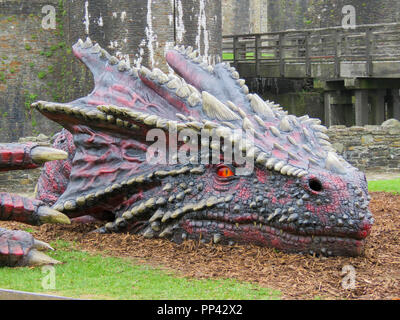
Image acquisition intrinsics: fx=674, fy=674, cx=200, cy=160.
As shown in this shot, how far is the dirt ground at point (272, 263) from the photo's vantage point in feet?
14.3

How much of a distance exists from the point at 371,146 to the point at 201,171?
11.1m

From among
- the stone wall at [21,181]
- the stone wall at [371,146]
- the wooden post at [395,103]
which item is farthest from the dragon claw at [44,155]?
the wooden post at [395,103]

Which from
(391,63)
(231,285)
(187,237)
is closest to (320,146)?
(187,237)

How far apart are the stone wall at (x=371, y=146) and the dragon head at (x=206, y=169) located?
984 centimetres

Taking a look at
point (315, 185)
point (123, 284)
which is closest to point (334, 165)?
point (315, 185)

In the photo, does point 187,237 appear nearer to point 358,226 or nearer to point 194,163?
point 194,163

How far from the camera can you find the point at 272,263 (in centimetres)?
499

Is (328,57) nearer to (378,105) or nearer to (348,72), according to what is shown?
(348,72)

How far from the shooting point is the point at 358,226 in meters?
4.92

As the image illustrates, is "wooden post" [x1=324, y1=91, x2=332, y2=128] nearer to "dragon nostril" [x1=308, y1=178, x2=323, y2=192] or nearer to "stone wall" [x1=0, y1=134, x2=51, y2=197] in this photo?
"stone wall" [x1=0, y1=134, x2=51, y2=197]

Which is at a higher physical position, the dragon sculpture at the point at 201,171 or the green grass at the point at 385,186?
the dragon sculpture at the point at 201,171

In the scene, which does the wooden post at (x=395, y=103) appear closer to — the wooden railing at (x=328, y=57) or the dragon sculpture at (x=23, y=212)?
the wooden railing at (x=328, y=57)
